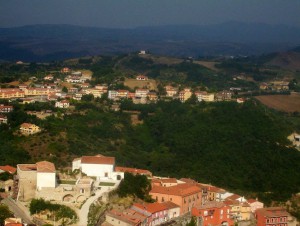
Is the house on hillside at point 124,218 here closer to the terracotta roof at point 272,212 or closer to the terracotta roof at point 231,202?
the terracotta roof at point 231,202

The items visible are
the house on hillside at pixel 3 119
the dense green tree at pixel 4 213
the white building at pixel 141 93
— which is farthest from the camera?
the white building at pixel 141 93

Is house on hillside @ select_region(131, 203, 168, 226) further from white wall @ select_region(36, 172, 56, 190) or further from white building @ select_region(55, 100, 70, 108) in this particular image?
white building @ select_region(55, 100, 70, 108)

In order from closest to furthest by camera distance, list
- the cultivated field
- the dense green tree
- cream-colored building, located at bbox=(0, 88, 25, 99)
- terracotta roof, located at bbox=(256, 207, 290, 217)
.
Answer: the dense green tree, terracotta roof, located at bbox=(256, 207, 290, 217), cream-colored building, located at bbox=(0, 88, 25, 99), the cultivated field

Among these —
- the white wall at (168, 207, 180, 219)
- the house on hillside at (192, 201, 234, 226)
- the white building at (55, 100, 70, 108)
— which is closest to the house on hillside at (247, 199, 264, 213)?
the house on hillside at (192, 201, 234, 226)

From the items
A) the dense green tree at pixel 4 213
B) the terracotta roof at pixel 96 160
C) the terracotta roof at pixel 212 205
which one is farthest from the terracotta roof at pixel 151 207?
the dense green tree at pixel 4 213

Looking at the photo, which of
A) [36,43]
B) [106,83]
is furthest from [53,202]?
[36,43]

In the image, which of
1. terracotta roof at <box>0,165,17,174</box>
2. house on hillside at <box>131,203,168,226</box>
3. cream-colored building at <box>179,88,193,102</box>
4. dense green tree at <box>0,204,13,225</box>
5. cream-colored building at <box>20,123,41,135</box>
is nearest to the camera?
dense green tree at <box>0,204,13,225</box>

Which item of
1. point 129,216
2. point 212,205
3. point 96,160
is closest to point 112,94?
point 96,160
